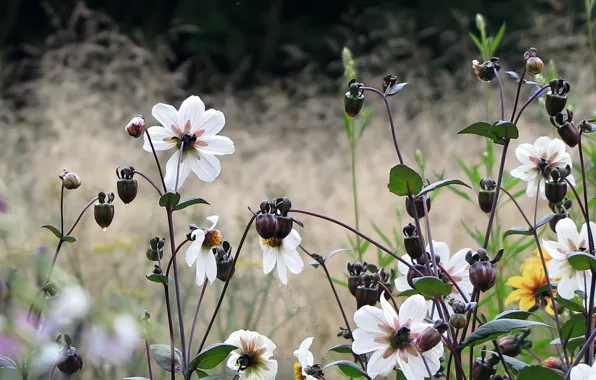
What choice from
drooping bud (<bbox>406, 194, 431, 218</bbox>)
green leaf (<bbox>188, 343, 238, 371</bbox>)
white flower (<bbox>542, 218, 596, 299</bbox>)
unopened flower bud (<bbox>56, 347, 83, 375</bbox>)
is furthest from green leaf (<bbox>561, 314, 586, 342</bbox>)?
unopened flower bud (<bbox>56, 347, 83, 375</bbox>)

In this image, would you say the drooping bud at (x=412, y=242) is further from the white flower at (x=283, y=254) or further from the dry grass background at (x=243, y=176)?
the dry grass background at (x=243, y=176)

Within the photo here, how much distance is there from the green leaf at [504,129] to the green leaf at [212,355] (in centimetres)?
24

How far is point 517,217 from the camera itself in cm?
235

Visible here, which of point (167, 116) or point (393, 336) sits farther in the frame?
point (167, 116)

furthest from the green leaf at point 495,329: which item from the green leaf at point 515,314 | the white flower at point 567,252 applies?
the white flower at point 567,252

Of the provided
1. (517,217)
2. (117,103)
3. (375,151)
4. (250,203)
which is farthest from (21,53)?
(517,217)

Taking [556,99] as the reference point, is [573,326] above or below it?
below

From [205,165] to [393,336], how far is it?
0.22m

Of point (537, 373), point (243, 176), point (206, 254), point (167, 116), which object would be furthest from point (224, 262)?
point (243, 176)

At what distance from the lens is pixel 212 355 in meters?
0.61

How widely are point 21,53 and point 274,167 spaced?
463 centimetres

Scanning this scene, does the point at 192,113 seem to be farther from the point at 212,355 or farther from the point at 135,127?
the point at 212,355

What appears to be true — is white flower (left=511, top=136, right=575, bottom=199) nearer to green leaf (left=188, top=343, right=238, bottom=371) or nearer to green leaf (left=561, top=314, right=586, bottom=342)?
green leaf (left=561, top=314, right=586, bottom=342)

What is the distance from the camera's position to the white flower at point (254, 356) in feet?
2.22
